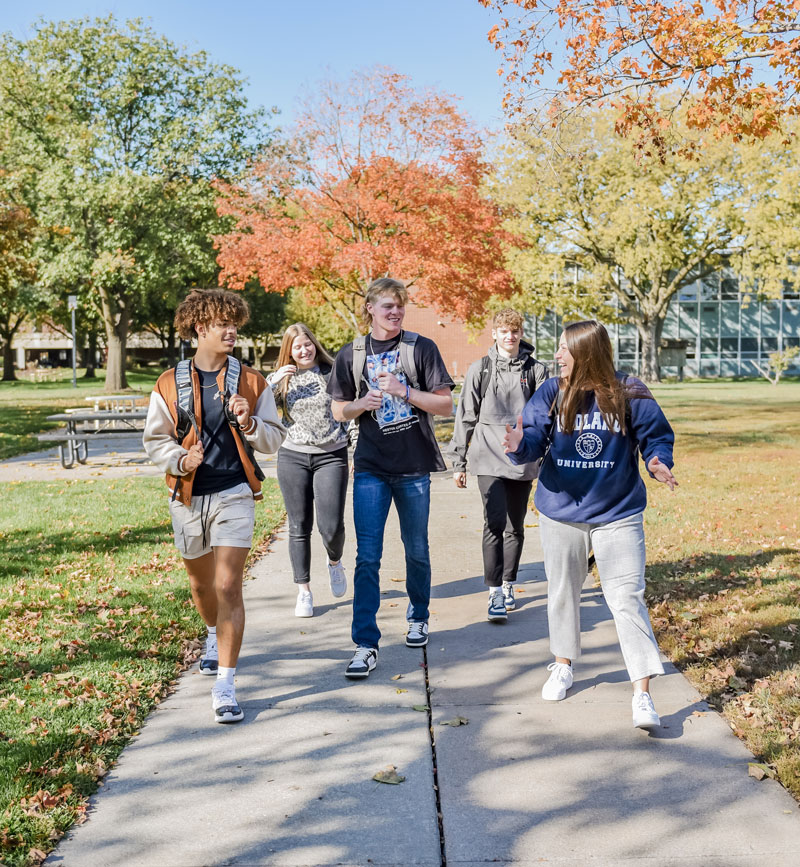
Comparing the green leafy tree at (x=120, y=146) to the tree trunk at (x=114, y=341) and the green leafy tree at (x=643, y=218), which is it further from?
the green leafy tree at (x=643, y=218)

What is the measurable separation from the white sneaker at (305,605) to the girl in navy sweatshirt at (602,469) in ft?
6.95

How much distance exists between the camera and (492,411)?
20.5ft

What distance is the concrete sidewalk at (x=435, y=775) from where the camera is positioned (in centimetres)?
322

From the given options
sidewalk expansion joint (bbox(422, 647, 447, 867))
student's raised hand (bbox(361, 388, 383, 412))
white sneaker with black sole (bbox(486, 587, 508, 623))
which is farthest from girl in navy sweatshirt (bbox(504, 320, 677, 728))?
white sneaker with black sole (bbox(486, 587, 508, 623))

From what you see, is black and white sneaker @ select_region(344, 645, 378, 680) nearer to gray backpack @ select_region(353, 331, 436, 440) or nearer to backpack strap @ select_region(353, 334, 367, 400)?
gray backpack @ select_region(353, 331, 436, 440)

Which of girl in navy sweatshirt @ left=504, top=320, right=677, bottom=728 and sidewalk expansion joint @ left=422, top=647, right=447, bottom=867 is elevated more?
girl in navy sweatshirt @ left=504, top=320, right=677, bottom=728

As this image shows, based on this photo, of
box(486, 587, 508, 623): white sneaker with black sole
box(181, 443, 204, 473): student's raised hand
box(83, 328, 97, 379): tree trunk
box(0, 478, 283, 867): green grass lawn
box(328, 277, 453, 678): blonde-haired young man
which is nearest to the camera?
box(0, 478, 283, 867): green grass lawn

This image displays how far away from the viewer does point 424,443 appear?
203 inches

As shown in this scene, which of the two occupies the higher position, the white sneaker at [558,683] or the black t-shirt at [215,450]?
the black t-shirt at [215,450]

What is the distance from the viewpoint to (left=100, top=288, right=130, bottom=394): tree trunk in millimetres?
35031

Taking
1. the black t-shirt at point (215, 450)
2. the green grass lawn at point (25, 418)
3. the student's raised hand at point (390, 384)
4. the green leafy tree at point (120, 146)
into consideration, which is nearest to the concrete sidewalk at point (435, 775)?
the black t-shirt at point (215, 450)

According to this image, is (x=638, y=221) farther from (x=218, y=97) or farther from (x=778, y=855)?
(x=778, y=855)

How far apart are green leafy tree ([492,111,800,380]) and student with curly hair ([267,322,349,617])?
96.4ft

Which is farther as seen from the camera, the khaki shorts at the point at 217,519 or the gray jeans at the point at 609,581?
the khaki shorts at the point at 217,519
